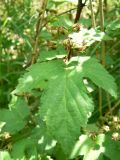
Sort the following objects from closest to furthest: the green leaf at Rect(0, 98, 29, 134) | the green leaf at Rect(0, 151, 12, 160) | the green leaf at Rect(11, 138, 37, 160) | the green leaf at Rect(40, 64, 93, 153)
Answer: the green leaf at Rect(40, 64, 93, 153) < the green leaf at Rect(0, 151, 12, 160) < the green leaf at Rect(11, 138, 37, 160) < the green leaf at Rect(0, 98, 29, 134)

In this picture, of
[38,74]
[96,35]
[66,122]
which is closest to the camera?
[66,122]

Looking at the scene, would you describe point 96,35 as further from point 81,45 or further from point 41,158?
point 41,158

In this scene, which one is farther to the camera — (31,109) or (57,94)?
(31,109)

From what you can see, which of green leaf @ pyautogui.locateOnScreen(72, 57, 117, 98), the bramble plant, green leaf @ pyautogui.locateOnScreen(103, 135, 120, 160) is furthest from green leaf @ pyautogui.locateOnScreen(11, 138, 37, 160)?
green leaf @ pyautogui.locateOnScreen(72, 57, 117, 98)

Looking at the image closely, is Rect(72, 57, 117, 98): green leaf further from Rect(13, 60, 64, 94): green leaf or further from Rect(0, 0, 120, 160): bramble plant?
Rect(13, 60, 64, 94): green leaf

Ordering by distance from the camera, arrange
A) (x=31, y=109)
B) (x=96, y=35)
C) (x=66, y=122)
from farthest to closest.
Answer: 1. (x=31, y=109)
2. (x=96, y=35)
3. (x=66, y=122)

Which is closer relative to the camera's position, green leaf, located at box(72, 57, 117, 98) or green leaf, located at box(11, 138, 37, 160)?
green leaf, located at box(72, 57, 117, 98)

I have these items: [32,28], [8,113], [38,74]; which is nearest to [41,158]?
[8,113]
